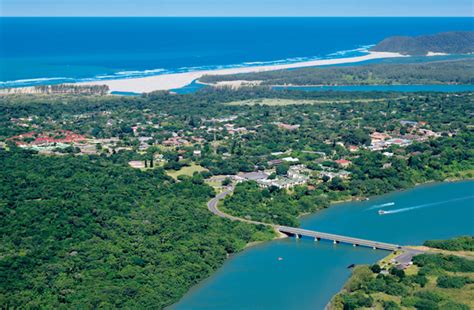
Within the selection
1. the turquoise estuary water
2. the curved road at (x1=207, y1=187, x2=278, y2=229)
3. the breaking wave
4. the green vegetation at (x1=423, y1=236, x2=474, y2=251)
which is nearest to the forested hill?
the breaking wave

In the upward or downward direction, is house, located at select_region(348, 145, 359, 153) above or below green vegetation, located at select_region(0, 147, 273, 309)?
above

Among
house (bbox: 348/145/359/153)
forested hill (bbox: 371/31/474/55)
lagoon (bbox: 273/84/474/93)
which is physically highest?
forested hill (bbox: 371/31/474/55)

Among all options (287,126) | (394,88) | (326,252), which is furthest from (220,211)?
(394,88)

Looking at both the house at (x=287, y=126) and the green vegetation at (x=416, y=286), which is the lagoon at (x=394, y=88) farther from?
the green vegetation at (x=416, y=286)

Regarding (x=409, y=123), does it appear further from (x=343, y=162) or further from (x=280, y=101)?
(x=280, y=101)

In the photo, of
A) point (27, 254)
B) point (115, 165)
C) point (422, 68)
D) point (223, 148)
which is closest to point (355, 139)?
point (223, 148)

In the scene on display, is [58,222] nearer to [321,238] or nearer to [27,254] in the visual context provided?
[27,254]

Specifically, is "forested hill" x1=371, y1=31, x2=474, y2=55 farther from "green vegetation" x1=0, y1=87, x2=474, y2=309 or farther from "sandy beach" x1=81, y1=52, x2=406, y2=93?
"green vegetation" x1=0, y1=87, x2=474, y2=309
